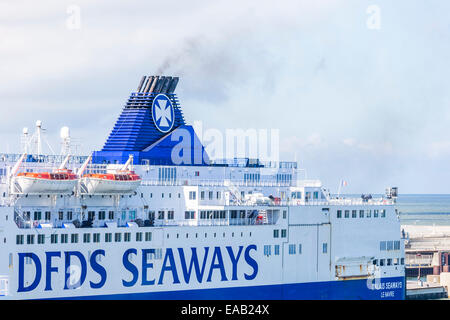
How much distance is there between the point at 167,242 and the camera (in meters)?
50.2

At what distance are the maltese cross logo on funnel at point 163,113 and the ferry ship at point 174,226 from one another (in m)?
0.06

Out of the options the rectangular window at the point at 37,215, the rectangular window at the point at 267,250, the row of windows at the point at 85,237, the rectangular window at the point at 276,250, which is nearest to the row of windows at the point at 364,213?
the rectangular window at the point at 276,250

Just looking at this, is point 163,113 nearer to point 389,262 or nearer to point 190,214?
point 190,214

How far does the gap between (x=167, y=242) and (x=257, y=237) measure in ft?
17.0

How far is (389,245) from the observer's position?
191ft

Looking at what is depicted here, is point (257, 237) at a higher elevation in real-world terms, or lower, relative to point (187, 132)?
lower

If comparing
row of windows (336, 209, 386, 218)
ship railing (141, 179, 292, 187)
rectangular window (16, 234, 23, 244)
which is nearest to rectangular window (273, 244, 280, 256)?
ship railing (141, 179, 292, 187)

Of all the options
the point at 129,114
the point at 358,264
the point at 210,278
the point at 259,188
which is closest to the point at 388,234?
the point at 358,264

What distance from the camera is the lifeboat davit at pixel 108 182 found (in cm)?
4853

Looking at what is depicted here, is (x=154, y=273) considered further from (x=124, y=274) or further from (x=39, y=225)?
(x=39, y=225)

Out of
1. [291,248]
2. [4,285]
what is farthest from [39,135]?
[291,248]

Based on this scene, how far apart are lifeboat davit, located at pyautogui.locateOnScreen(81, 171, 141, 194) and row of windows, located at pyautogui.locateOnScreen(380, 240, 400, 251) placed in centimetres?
1556

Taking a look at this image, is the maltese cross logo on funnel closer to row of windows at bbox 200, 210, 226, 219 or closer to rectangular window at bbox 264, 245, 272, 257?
row of windows at bbox 200, 210, 226, 219

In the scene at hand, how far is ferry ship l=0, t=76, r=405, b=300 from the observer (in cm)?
4700
